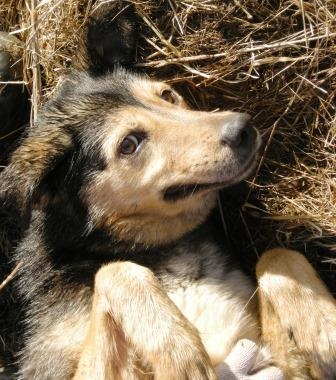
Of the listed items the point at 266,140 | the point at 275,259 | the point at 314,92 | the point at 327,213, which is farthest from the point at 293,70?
the point at 275,259

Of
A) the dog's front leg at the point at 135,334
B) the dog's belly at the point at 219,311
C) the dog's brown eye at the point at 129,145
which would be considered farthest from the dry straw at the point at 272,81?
the dog's front leg at the point at 135,334

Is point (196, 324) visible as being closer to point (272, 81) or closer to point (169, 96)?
point (169, 96)

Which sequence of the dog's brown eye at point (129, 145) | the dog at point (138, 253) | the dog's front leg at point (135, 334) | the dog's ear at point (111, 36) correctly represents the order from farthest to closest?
the dog's ear at point (111, 36), the dog's brown eye at point (129, 145), the dog at point (138, 253), the dog's front leg at point (135, 334)

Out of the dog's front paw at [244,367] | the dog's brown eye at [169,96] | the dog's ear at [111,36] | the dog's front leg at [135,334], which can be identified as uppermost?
the dog's ear at [111,36]

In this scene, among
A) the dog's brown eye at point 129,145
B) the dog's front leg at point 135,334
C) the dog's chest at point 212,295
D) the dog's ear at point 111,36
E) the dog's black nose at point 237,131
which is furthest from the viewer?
the dog's ear at point 111,36

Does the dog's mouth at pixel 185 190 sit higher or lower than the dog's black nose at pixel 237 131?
lower

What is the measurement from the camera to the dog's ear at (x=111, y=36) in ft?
16.1

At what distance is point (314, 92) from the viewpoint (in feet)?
16.2

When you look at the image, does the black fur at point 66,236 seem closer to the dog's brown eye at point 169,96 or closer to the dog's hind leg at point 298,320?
the dog's brown eye at point 169,96

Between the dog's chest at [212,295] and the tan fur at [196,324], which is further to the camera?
the dog's chest at [212,295]

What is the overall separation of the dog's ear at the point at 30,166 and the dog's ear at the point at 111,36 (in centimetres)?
80

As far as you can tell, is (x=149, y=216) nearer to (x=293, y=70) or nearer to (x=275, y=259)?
(x=275, y=259)

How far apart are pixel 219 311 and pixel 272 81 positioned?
1.96m

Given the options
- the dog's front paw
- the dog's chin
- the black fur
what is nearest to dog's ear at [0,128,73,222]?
the black fur
